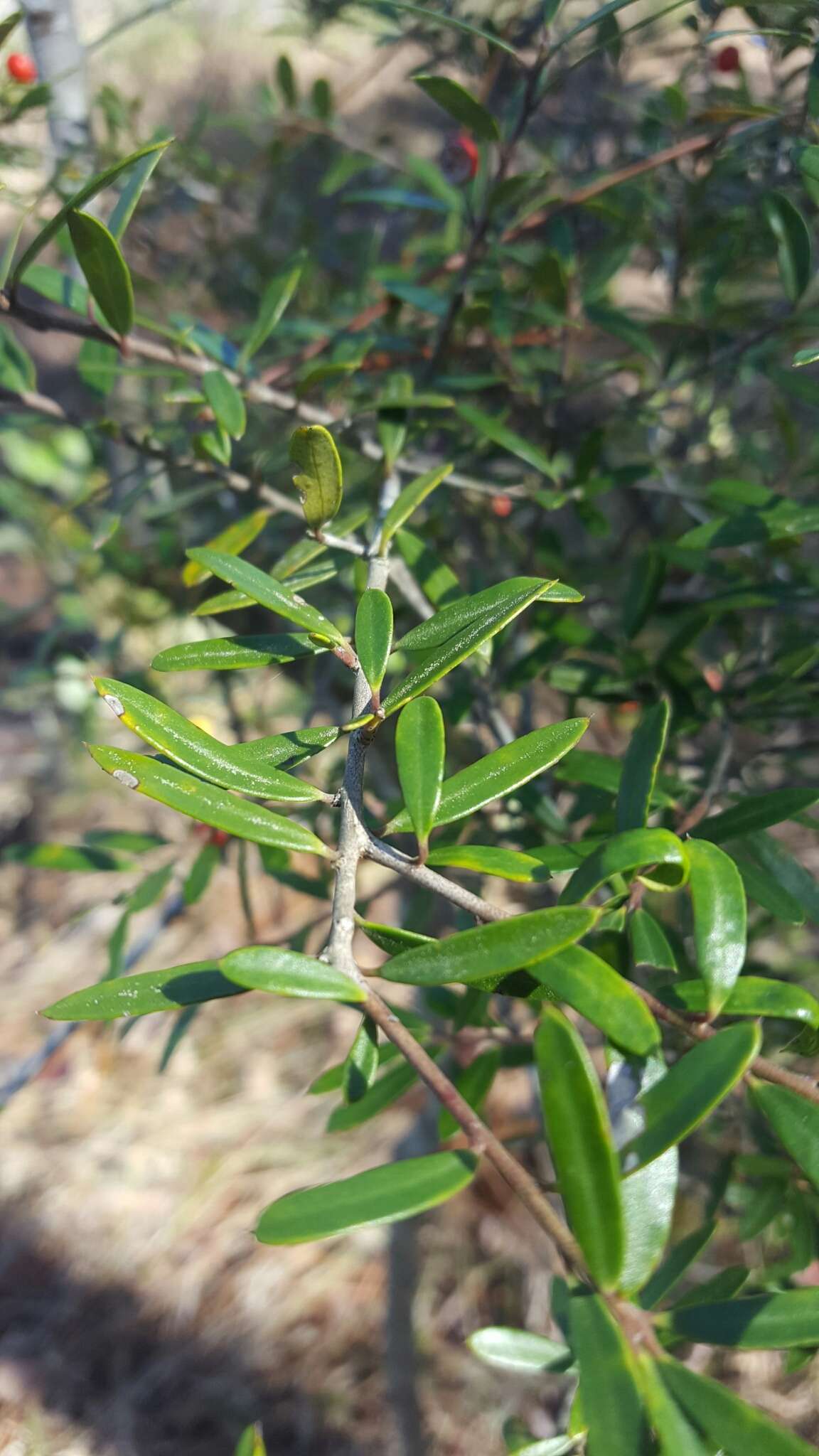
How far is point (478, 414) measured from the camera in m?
0.69

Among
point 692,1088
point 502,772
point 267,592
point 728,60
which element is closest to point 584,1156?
point 692,1088

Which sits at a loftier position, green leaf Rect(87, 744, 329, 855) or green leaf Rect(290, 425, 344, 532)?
green leaf Rect(290, 425, 344, 532)

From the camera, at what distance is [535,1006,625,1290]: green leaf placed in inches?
11.2

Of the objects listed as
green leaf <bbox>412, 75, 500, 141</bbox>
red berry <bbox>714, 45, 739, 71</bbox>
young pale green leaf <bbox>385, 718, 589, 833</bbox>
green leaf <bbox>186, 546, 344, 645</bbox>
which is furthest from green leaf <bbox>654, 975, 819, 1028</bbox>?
red berry <bbox>714, 45, 739, 71</bbox>

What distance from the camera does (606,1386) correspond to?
0.27 metres

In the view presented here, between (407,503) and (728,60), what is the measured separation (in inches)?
35.3

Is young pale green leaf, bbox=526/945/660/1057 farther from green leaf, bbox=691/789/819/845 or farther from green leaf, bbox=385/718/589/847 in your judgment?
green leaf, bbox=691/789/819/845

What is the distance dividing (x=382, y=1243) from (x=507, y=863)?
1665 millimetres

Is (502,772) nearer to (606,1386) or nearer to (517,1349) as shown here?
(606,1386)

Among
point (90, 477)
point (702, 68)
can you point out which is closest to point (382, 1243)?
point (90, 477)

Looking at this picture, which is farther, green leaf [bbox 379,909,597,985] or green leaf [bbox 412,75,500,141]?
green leaf [bbox 412,75,500,141]

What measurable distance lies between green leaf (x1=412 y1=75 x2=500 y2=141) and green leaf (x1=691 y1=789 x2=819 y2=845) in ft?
1.49

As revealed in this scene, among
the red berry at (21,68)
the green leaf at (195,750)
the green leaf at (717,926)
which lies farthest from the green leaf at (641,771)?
the red berry at (21,68)

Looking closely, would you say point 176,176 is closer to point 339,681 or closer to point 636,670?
point 339,681
